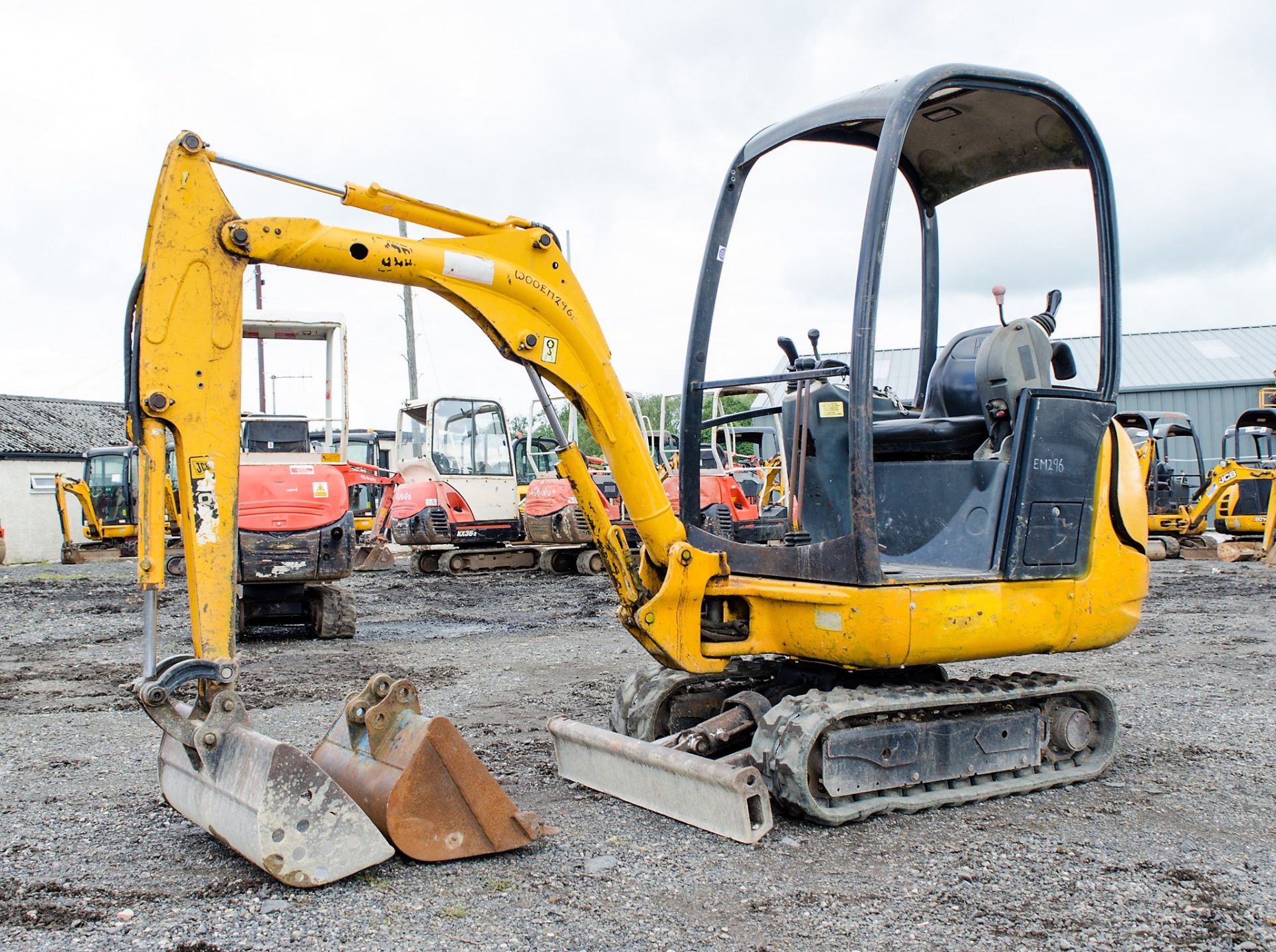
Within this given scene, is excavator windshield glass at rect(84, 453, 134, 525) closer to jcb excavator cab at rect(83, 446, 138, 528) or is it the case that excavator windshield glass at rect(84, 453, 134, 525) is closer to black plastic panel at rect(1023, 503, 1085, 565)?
jcb excavator cab at rect(83, 446, 138, 528)

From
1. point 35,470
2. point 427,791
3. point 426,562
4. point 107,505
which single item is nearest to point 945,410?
point 427,791

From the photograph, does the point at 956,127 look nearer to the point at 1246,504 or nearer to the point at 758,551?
A: the point at 758,551

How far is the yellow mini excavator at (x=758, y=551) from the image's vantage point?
362cm

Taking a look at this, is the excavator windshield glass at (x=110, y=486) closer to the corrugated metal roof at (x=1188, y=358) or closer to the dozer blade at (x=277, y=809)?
the corrugated metal roof at (x=1188, y=358)

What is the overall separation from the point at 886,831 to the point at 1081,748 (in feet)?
4.06

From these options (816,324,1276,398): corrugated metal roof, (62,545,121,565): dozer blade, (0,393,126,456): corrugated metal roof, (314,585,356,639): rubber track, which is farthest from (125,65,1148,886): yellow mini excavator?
(0,393,126,456): corrugated metal roof

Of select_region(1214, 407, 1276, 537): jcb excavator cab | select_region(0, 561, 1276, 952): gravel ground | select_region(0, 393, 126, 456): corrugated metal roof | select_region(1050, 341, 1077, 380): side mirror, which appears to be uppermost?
select_region(0, 393, 126, 456): corrugated metal roof

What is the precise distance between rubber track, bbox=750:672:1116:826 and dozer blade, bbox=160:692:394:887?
4.69 ft

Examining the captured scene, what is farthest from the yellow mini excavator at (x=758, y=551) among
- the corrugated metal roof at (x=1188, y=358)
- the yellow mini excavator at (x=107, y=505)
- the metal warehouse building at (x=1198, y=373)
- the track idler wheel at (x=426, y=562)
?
the corrugated metal roof at (x=1188, y=358)

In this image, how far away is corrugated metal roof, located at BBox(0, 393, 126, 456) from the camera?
113ft

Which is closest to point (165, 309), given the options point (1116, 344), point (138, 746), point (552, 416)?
point (552, 416)

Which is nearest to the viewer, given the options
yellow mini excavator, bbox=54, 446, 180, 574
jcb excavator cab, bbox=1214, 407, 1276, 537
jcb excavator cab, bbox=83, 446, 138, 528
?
jcb excavator cab, bbox=1214, 407, 1276, 537

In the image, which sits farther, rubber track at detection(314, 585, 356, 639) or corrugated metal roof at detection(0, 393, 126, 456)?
corrugated metal roof at detection(0, 393, 126, 456)

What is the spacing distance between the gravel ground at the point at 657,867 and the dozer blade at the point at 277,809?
94 millimetres
